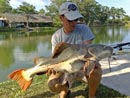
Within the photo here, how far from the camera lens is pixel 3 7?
211ft

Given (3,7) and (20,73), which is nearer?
(20,73)

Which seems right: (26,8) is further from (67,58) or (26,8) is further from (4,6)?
(67,58)

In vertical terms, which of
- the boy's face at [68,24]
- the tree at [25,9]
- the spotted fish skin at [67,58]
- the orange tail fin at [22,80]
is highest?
the tree at [25,9]

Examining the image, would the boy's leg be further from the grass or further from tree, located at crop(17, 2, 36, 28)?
tree, located at crop(17, 2, 36, 28)

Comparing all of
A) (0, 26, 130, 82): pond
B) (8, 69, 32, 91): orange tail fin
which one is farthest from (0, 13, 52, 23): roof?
(8, 69, 32, 91): orange tail fin

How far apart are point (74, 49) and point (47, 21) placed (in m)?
55.3

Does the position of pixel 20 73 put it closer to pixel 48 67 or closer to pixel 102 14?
pixel 48 67

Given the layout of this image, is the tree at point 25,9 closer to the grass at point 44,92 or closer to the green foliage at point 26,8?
the green foliage at point 26,8

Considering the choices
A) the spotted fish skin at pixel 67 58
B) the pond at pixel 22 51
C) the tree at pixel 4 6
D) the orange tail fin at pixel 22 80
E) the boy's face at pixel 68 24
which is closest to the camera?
the spotted fish skin at pixel 67 58

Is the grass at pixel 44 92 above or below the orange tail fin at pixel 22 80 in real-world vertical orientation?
below

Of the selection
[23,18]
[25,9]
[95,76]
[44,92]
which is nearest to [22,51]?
[44,92]

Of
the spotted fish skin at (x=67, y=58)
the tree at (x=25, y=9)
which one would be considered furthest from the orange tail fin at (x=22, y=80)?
the tree at (x=25, y=9)

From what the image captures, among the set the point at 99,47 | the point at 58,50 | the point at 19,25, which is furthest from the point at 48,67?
the point at 19,25

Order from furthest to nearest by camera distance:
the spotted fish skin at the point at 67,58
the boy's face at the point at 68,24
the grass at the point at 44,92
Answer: the grass at the point at 44,92, the boy's face at the point at 68,24, the spotted fish skin at the point at 67,58
